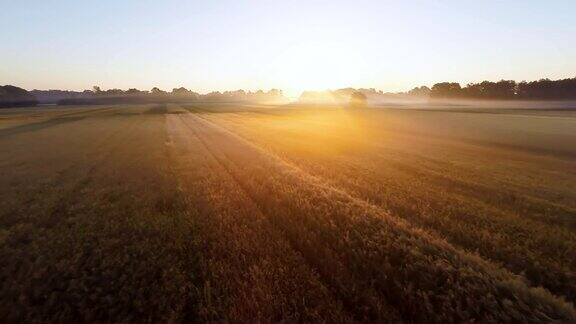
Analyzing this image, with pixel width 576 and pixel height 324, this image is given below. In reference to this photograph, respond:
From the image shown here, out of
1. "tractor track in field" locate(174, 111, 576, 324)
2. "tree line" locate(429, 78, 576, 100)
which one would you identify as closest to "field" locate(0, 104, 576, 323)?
"tractor track in field" locate(174, 111, 576, 324)

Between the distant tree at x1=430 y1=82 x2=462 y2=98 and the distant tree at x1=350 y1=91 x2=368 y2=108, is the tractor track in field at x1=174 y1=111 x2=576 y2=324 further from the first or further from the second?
the distant tree at x1=430 y1=82 x2=462 y2=98

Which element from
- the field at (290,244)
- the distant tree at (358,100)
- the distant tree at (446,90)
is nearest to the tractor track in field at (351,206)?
the field at (290,244)

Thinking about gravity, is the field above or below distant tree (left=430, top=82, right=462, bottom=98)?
above

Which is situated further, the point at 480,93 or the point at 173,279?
the point at 480,93

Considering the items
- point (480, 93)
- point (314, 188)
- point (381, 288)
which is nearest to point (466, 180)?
point (314, 188)

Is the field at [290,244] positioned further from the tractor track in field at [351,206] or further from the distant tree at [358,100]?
the distant tree at [358,100]

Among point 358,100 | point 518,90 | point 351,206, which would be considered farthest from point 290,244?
point 518,90

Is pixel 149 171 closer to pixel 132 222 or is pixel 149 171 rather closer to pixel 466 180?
pixel 132 222
